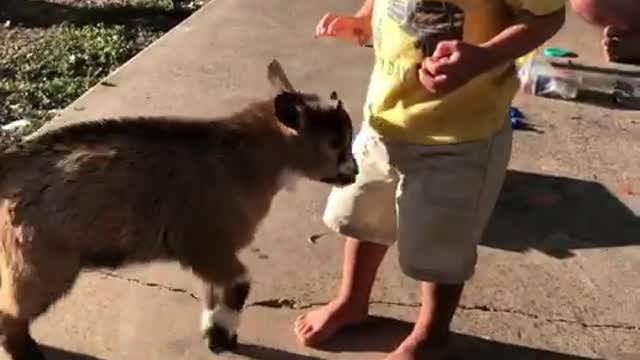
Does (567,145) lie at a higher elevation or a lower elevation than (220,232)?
lower

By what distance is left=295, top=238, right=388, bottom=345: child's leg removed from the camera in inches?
150

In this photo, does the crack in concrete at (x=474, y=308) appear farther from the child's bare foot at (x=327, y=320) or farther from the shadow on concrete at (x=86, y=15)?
the shadow on concrete at (x=86, y=15)

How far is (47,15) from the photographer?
6.66m

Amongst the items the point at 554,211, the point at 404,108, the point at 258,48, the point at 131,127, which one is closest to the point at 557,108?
the point at 554,211

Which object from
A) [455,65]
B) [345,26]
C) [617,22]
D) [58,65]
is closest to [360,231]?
[345,26]

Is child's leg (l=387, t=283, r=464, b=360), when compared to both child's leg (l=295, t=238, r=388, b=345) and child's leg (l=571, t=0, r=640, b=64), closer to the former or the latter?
child's leg (l=295, t=238, r=388, b=345)

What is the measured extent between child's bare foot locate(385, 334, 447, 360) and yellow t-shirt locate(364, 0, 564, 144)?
578 millimetres

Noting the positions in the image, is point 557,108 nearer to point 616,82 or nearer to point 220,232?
point 616,82

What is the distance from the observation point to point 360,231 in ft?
12.4

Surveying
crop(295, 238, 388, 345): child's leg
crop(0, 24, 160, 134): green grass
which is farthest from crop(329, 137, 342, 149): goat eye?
crop(0, 24, 160, 134): green grass

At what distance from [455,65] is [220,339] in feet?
3.47

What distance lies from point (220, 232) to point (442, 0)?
0.85 m

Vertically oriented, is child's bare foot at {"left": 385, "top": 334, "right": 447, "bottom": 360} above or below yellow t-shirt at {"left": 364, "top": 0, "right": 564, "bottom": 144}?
below

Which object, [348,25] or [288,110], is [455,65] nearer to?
[288,110]
